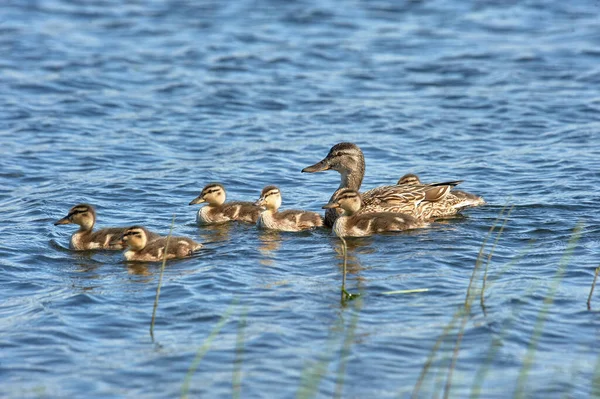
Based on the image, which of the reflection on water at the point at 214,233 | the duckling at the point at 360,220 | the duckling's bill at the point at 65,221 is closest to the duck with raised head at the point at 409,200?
the duckling at the point at 360,220

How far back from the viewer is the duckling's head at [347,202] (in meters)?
9.09

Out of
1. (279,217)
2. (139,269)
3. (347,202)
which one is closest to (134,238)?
(139,269)

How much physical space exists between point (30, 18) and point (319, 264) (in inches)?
488

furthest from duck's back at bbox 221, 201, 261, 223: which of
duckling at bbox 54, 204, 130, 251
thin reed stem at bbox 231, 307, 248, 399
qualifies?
thin reed stem at bbox 231, 307, 248, 399

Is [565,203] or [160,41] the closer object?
[565,203]

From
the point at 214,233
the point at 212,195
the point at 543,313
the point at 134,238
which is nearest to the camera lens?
the point at 543,313

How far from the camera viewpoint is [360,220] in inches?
354

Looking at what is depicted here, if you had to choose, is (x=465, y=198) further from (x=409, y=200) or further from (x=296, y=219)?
(x=296, y=219)

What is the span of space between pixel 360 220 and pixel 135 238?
6.43 ft

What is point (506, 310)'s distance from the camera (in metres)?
6.75

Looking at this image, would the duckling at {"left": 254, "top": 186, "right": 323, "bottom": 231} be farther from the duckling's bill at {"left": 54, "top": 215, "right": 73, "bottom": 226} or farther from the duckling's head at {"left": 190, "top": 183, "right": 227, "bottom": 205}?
the duckling's bill at {"left": 54, "top": 215, "right": 73, "bottom": 226}

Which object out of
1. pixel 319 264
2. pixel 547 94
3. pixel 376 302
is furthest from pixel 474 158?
pixel 376 302

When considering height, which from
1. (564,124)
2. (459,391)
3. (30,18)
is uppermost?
(30,18)

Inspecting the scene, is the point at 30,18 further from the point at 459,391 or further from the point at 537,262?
the point at 459,391
